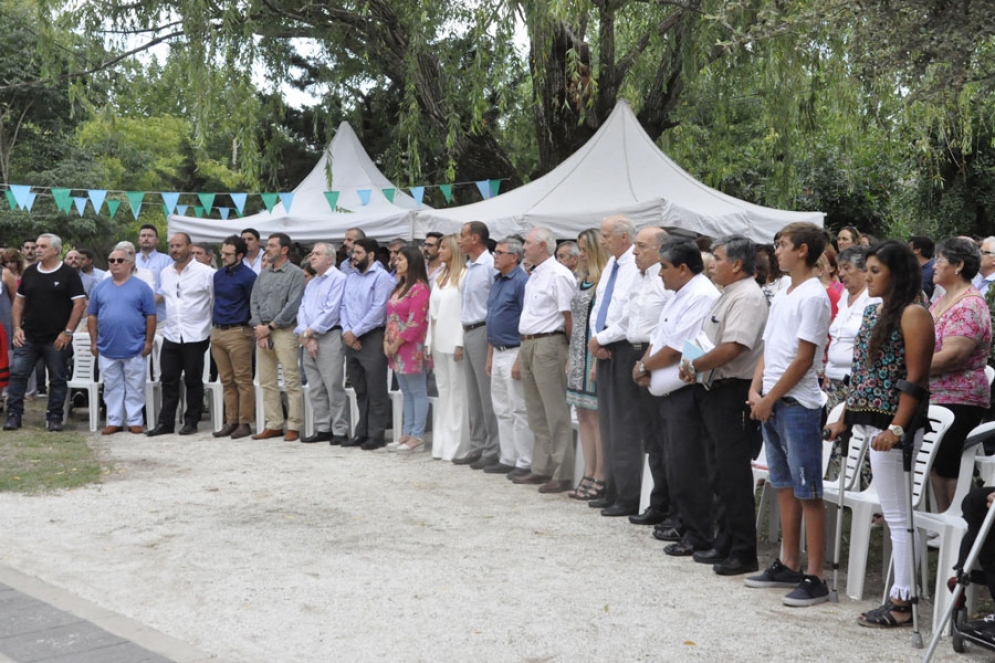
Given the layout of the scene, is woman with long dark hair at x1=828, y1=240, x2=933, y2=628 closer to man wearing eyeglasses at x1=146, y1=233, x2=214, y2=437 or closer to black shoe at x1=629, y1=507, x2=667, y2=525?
black shoe at x1=629, y1=507, x2=667, y2=525

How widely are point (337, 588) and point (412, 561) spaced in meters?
0.72

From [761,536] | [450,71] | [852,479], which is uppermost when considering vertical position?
[450,71]

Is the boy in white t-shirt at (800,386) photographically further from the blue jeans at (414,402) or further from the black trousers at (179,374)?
the black trousers at (179,374)

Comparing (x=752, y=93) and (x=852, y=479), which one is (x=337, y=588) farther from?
(x=752, y=93)

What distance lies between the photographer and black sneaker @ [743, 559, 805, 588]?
6.48 meters

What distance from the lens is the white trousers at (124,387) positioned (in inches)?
501

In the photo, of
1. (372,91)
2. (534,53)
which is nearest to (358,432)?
(534,53)

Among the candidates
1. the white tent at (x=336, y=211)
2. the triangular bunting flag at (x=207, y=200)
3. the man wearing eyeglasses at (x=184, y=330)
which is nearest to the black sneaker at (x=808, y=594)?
the man wearing eyeglasses at (x=184, y=330)

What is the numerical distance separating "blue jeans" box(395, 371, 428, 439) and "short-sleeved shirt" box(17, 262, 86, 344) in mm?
4048

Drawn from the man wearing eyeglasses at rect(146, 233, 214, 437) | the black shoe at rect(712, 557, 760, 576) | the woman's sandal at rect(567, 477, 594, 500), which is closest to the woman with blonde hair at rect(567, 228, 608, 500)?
the woman's sandal at rect(567, 477, 594, 500)

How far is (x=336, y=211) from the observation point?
16312mm

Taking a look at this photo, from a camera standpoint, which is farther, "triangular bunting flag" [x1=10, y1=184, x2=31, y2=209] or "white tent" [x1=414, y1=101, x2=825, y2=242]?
"triangular bunting flag" [x1=10, y1=184, x2=31, y2=209]

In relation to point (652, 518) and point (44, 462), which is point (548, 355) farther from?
point (44, 462)

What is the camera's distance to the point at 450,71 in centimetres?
1639
